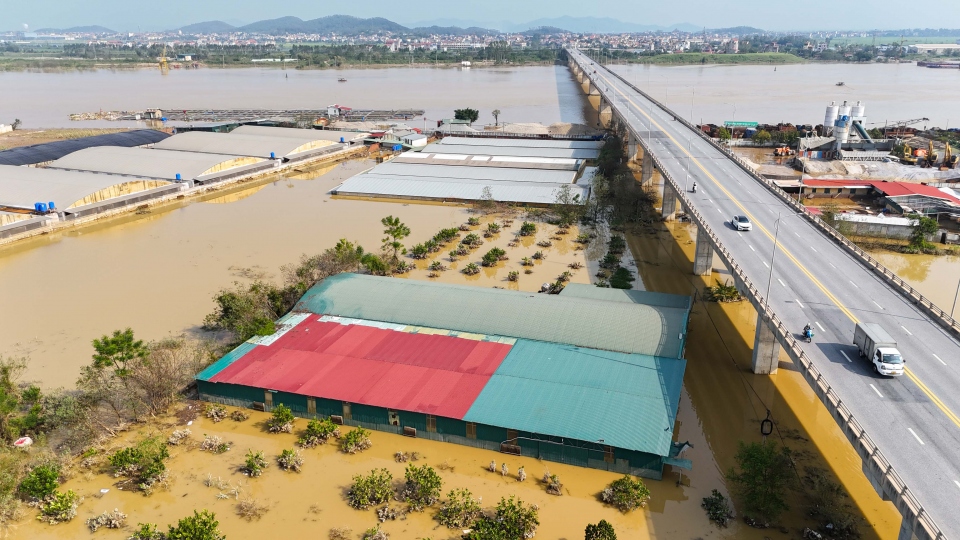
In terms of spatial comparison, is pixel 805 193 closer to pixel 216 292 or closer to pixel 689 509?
pixel 689 509

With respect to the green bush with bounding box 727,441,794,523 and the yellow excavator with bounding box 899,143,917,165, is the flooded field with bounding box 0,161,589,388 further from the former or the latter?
the yellow excavator with bounding box 899,143,917,165

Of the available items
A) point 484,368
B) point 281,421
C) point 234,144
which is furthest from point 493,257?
point 234,144

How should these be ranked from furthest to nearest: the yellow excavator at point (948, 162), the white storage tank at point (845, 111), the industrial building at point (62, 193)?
1. the white storage tank at point (845, 111)
2. the yellow excavator at point (948, 162)
3. the industrial building at point (62, 193)

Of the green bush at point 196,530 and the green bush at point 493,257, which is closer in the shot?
the green bush at point 196,530

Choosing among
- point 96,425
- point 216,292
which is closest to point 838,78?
point 216,292

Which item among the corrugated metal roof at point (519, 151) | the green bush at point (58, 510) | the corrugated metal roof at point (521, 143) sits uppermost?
the corrugated metal roof at point (521, 143)

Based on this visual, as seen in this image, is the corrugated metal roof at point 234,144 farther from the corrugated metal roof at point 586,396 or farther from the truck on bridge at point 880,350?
the truck on bridge at point 880,350


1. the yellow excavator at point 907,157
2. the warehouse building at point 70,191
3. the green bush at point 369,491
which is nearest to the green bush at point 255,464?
the green bush at point 369,491
